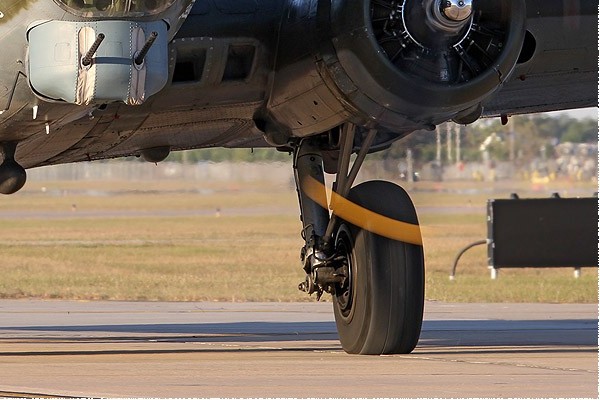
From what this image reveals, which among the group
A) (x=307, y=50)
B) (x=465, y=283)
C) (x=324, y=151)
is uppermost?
(x=307, y=50)

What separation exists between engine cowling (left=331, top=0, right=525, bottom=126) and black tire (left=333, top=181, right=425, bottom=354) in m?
1.56

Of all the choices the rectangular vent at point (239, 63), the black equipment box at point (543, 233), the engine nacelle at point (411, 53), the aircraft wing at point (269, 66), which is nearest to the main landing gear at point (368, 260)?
the aircraft wing at point (269, 66)

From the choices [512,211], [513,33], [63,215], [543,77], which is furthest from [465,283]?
[63,215]

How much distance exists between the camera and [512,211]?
29828 mm

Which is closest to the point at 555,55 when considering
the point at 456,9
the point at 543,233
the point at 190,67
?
the point at 456,9

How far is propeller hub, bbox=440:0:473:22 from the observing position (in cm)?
1180

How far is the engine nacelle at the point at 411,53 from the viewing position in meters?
12.0

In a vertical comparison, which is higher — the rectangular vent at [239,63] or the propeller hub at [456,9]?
the propeller hub at [456,9]

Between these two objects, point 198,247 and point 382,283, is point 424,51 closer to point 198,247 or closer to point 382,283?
point 382,283

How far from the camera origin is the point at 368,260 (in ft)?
44.0

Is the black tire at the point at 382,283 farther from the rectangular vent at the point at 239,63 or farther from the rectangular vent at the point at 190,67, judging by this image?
the rectangular vent at the point at 190,67

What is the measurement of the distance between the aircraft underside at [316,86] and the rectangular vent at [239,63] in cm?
1

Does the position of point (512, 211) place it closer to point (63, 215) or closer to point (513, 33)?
point (513, 33)

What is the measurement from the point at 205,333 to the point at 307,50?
6470 mm
